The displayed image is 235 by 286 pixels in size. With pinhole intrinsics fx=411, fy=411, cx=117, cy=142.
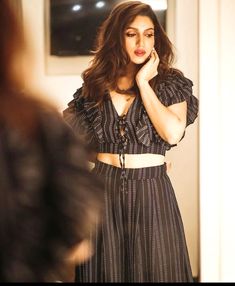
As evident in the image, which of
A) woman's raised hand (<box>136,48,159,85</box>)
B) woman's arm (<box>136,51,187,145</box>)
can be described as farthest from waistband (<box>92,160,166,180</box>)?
woman's raised hand (<box>136,48,159,85</box>)

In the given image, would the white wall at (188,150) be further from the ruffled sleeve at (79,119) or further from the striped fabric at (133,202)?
the ruffled sleeve at (79,119)

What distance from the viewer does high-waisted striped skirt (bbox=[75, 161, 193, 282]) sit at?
4.13 feet

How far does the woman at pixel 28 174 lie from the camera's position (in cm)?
89

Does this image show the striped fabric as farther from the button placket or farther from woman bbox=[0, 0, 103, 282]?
woman bbox=[0, 0, 103, 282]

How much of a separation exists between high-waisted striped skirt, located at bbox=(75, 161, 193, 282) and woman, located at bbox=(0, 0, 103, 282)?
0.30 metres

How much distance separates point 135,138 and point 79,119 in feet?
0.61

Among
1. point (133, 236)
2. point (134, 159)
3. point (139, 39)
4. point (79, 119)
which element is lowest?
point (133, 236)

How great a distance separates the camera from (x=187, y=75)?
128 centimetres

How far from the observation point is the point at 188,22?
4.17 ft

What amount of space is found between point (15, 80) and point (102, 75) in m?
0.44

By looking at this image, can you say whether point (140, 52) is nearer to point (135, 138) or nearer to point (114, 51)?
point (114, 51)
